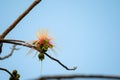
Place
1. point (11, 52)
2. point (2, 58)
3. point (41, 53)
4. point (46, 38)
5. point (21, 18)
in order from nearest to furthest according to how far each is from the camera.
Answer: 1. point (21, 18)
2. point (41, 53)
3. point (2, 58)
4. point (11, 52)
5. point (46, 38)

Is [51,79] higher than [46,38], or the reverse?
[46,38]

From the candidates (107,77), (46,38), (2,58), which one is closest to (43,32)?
(46,38)

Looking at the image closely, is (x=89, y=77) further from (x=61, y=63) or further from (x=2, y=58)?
(x=2, y=58)

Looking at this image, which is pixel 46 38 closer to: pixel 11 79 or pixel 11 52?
pixel 11 52

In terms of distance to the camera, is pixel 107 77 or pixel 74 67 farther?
pixel 74 67

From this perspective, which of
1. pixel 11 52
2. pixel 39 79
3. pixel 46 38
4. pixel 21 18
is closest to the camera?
pixel 39 79

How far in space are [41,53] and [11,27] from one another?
465mm

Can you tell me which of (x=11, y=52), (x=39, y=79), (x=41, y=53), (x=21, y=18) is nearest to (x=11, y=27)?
(x=21, y=18)

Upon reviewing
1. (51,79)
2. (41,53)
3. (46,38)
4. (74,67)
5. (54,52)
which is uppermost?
(46,38)

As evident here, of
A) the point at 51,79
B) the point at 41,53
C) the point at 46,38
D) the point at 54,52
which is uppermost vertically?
the point at 46,38

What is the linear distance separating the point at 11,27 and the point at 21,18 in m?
0.13

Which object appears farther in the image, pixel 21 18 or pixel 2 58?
pixel 2 58

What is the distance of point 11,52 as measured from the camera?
117 inches

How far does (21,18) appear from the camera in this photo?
2.09m
